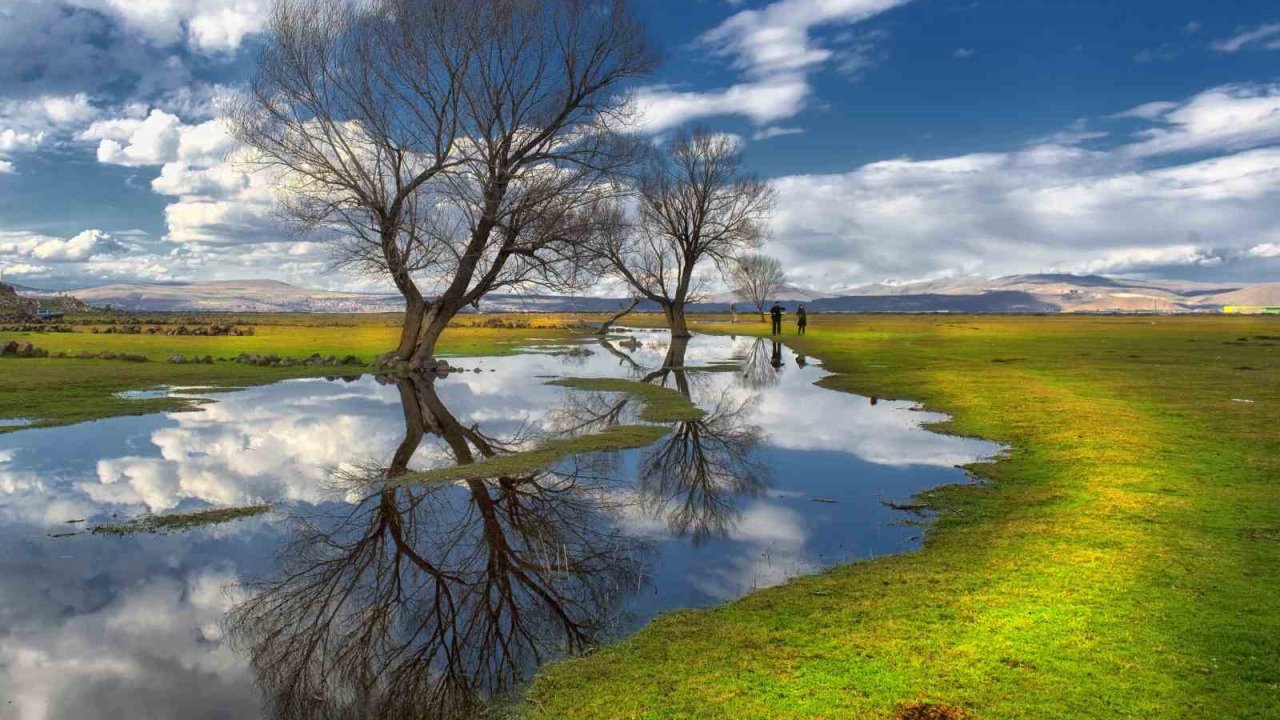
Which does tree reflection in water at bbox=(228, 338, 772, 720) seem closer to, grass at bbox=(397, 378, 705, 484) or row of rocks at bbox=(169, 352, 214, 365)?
grass at bbox=(397, 378, 705, 484)

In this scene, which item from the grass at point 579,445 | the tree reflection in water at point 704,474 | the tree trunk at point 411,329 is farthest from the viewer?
the tree trunk at point 411,329

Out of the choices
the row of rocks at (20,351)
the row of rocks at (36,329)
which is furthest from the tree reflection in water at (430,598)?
the row of rocks at (36,329)

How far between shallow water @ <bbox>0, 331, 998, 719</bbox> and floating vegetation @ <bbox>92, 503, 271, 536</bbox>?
0.27 meters

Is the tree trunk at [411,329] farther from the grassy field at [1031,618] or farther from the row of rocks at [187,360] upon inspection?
the grassy field at [1031,618]

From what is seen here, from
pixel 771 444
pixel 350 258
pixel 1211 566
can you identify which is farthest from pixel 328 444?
pixel 350 258

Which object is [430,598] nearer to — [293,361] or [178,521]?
[178,521]

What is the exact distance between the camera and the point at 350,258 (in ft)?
99.6

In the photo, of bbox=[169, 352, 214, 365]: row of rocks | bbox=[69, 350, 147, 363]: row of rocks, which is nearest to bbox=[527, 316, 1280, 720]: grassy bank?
bbox=[169, 352, 214, 365]: row of rocks

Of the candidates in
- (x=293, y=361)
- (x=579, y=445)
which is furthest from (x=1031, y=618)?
(x=293, y=361)

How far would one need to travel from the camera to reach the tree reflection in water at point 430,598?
18.8 ft

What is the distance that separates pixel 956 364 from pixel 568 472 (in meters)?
26.7

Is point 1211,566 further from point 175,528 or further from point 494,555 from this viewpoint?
point 175,528

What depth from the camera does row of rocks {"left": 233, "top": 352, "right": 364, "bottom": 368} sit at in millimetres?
32469

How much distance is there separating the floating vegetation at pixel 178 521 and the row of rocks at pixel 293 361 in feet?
76.8
